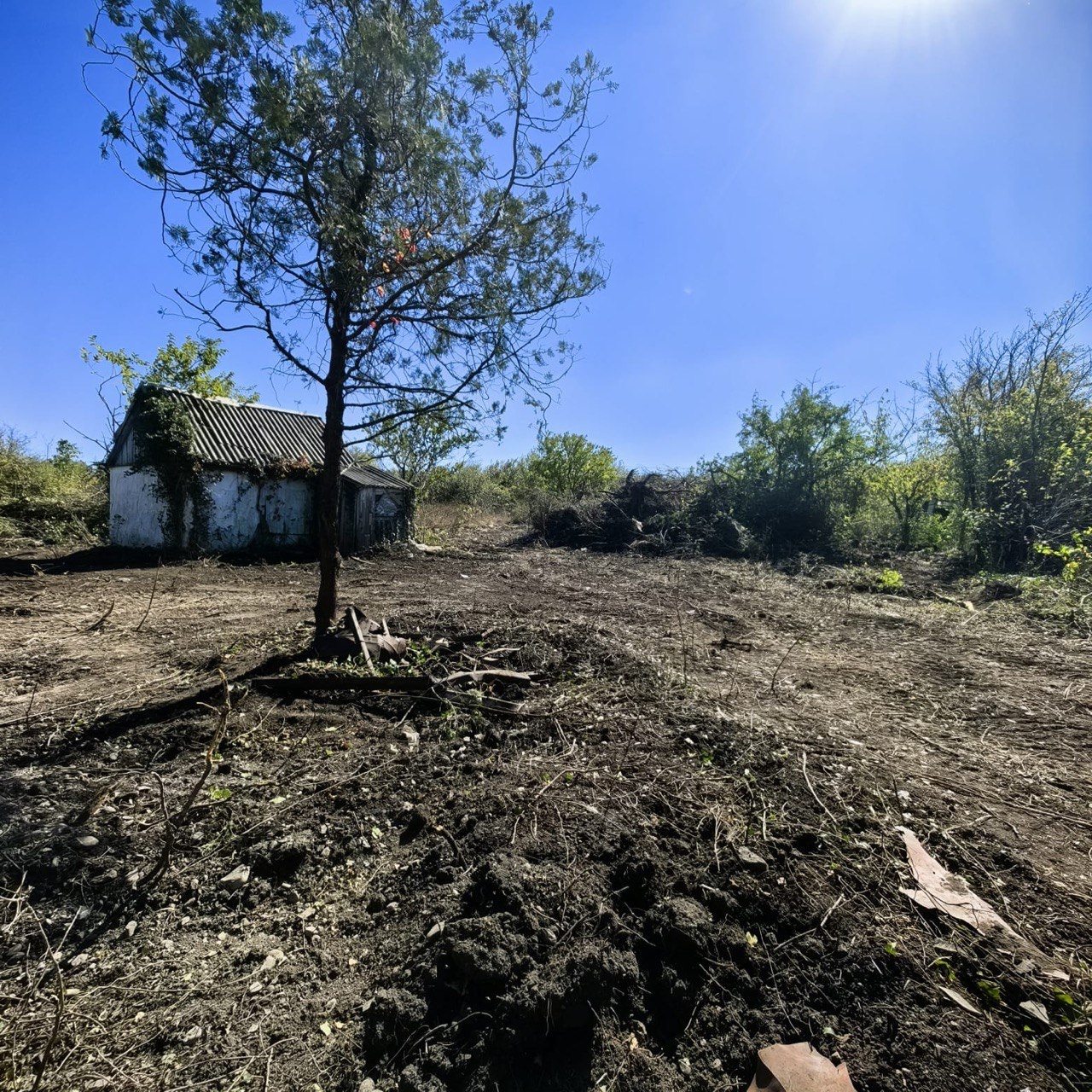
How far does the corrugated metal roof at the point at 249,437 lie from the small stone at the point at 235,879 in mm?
11585

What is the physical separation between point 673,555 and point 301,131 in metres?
13.1

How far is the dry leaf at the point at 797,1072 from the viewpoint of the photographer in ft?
5.09

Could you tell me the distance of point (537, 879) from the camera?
221 cm

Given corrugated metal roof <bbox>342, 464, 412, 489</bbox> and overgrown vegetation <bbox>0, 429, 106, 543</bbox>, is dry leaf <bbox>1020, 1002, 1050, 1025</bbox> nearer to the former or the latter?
corrugated metal roof <bbox>342, 464, 412, 489</bbox>

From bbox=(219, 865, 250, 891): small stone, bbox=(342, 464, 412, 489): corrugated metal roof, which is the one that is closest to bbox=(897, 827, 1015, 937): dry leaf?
bbox=(219, 865, 250, 891): small stone

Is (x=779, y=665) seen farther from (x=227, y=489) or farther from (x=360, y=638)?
(x=227, y=489)

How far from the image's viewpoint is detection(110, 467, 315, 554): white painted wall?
1347cm

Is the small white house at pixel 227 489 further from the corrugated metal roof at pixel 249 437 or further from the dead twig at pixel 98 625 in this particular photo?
the dead twig at pixel 98 625

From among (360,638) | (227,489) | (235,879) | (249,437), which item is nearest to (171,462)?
(227,489)

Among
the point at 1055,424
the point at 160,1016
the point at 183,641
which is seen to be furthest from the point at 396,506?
the point at 1055,424

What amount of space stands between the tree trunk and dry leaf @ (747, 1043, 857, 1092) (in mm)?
4820

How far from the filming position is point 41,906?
7.39 feet

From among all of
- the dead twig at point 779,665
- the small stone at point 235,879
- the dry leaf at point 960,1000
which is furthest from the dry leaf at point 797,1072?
the dead twig at point 779,665

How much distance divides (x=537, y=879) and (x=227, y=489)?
14.8 metres
